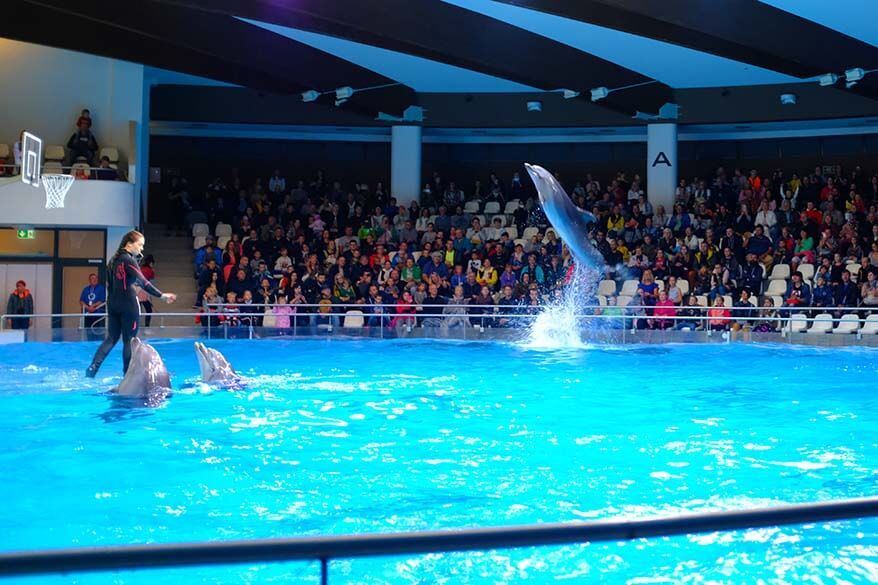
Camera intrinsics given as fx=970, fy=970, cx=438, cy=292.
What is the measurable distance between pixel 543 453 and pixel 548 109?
18.1 meters

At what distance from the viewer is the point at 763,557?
16.5 feet

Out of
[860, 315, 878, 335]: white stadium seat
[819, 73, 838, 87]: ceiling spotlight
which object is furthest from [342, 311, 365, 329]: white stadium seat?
[819, 73, 838, 87]: ceiling spotlight

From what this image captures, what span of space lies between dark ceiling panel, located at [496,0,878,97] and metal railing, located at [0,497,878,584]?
12.0m

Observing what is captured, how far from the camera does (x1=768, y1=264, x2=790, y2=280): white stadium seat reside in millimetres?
19328

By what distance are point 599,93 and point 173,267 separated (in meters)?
10.2

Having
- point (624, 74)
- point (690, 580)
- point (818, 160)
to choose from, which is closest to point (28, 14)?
point (624, 74)

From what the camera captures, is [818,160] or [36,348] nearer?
[36,348]

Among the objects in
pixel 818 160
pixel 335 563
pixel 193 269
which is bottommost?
pixel 335 563

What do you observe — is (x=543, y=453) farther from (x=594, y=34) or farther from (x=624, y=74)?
(x=624, y=74)

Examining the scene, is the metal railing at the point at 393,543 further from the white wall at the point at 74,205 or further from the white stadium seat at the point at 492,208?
the white stadium seat at the point at 492,208

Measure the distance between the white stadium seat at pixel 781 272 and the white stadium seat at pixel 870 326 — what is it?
108 inches

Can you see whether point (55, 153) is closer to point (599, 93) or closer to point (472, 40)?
point (472, 40)

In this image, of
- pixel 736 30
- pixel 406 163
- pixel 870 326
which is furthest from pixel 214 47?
pixel 870 326

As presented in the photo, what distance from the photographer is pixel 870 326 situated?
16.6m
